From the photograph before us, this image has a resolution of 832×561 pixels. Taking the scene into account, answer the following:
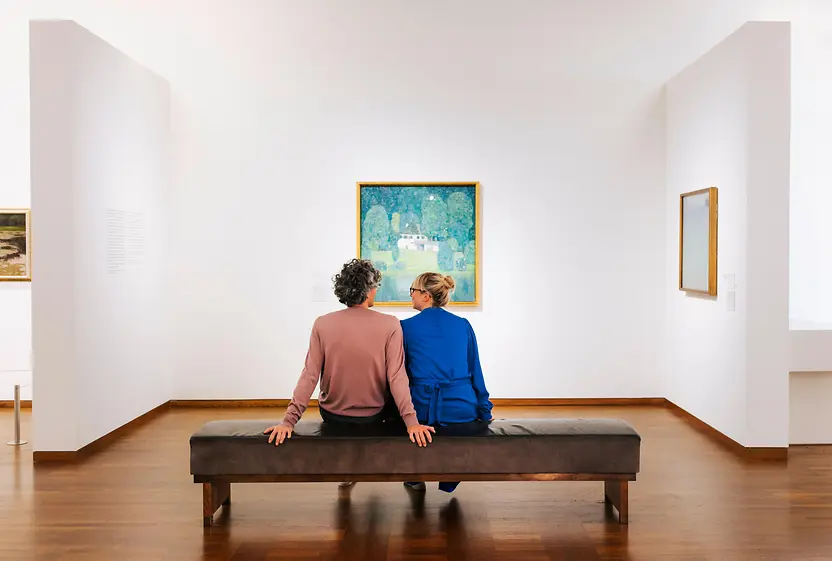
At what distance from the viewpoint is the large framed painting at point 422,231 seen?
7.86m

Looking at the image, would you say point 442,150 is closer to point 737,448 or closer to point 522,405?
point 522,405

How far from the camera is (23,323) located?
782 cm

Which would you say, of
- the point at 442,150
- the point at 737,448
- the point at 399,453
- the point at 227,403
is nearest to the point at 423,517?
the point at 399,453

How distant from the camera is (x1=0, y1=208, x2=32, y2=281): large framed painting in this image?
25.4ft

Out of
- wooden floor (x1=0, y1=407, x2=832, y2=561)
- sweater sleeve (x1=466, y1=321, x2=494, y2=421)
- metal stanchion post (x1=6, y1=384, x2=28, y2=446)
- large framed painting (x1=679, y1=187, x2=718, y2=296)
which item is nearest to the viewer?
wooden floor (x1=0, y1=407, x2=832, y2=561)

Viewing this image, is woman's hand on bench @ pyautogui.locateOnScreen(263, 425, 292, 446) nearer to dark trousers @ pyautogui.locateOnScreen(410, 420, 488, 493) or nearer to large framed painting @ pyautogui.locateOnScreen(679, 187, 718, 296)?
dark trousers @ pyautogui.locateOnScreen(410, 420, 488, 493)

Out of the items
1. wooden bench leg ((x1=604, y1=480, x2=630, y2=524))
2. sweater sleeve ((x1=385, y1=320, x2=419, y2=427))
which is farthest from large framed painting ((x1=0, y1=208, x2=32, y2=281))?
wooden bench leg ((x1=604, y1=480, x2=630, y2=524))

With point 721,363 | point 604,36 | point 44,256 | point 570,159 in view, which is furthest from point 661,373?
point 44,256

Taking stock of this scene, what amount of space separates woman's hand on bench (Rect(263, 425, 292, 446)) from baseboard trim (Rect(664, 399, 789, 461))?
11.6 feet

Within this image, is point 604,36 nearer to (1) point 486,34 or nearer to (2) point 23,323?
(1) point 486,34

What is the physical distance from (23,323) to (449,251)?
4.37 meters

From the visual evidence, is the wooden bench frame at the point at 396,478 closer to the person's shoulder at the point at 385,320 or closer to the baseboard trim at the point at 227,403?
the person's shoulder at the point at 385,320

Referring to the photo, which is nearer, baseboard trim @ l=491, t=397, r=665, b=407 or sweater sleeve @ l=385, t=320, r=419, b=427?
sweater sleeve @ l=385, t=320, r=419, b=427

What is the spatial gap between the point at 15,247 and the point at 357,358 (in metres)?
5.14
